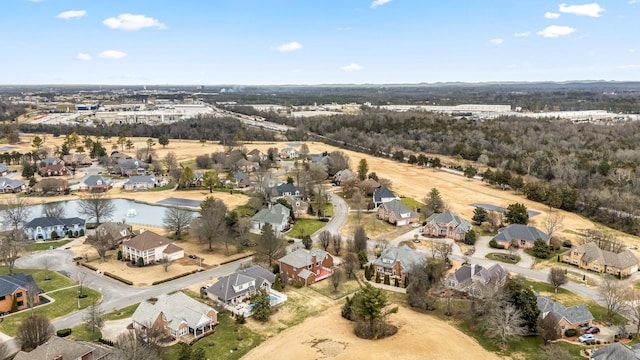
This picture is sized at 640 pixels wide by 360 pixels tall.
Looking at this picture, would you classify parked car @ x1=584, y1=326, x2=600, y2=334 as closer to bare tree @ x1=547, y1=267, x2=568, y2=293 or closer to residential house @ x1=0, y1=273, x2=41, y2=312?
bare tree @ x1=547, y1=267, x2=568, y2=293

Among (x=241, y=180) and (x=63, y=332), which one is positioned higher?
(x=241, y=180)

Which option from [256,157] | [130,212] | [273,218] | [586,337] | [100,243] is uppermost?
[256,157]

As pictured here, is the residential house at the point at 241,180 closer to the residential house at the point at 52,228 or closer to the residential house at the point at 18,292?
the residential house at the point at 52,228

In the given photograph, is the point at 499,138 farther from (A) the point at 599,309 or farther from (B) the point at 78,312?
(B) the point at 78,312

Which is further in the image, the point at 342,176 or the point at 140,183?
the point at 342,176

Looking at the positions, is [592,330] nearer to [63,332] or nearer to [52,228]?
[63,332]

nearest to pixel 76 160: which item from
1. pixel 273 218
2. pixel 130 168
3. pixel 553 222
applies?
pixel 130 168
